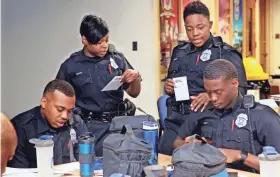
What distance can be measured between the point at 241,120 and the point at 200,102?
473mm

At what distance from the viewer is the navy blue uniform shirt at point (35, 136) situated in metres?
2.58

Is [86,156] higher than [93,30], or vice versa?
[93,30]

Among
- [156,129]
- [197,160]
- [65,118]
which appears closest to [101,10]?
[65,118]

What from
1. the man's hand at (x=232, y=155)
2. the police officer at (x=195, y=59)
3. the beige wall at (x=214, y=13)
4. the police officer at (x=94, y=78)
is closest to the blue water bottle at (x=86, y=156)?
the man's hand at (x=232, y=155)

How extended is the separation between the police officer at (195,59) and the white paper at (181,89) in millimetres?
37

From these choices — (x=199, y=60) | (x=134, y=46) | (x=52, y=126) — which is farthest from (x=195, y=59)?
(x=134, y=46)

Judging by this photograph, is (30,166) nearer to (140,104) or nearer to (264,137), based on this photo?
(264,137)

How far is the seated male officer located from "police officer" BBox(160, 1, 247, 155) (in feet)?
2.52

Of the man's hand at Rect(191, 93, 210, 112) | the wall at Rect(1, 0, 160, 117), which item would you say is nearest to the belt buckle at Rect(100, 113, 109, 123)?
the man's hand at Rect(191, 93, 210, 112)

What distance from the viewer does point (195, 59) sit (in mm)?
3232

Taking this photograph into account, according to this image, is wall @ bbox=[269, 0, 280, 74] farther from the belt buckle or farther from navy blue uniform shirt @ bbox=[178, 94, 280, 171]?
navy blue uniform shirt @ bbox=[178, 94, 280, 171]

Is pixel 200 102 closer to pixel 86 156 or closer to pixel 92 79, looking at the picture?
pixel 92 79

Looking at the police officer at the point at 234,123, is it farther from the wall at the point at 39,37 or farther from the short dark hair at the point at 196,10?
the wall at the point at 39,37

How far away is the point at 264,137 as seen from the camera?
2.47 metres
